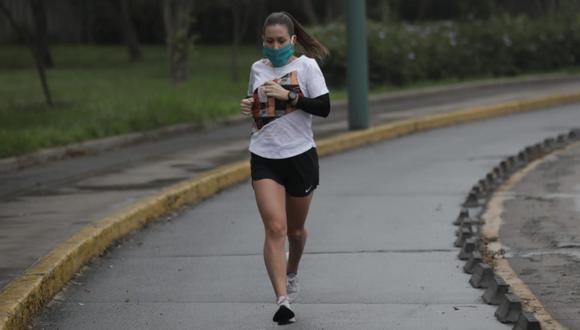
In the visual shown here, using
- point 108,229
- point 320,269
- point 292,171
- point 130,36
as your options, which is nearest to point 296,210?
point 292,171

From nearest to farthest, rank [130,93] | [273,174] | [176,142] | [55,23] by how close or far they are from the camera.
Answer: [273,174]
[176,142]
[130,93]
[55,23]

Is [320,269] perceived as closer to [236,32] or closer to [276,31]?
[276,31]

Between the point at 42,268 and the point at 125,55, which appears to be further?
the point at 125,55

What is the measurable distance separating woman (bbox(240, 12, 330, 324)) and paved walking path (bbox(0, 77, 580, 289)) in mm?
1892

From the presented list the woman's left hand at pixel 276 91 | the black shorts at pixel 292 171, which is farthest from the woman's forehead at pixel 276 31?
the black shorts at pixel 292 171

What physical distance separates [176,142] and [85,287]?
888 centimetres

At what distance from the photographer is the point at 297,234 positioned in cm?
761

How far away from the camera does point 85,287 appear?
859 centimetres

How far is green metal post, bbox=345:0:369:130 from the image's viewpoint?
17.8 m

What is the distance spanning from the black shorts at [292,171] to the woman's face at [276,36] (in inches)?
25.0

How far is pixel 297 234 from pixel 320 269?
1440 mm

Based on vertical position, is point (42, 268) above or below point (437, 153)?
above

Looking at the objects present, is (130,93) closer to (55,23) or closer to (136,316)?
(136,316)

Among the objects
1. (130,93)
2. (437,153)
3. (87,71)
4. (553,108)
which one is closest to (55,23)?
(87,71)
